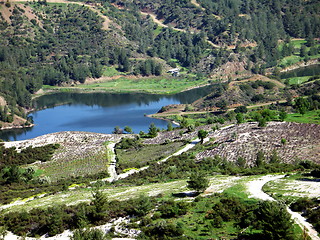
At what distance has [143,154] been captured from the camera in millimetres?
95625

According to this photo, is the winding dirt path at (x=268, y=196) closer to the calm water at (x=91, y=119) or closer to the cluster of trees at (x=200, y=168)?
the cluster of trees at (x=200, y=168)

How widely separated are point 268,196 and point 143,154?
48750 mm

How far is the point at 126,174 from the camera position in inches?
3206

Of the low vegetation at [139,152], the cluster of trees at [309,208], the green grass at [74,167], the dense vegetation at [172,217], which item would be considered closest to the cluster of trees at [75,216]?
the dense vegetation at [172,217]

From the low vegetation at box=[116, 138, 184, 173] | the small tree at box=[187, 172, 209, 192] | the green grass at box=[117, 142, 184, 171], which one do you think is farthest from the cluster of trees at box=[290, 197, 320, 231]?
the green grass at box=[117, 142, 184, 171]

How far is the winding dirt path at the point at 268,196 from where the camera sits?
129 ft

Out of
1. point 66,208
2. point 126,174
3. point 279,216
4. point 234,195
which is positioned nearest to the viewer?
point 279,216

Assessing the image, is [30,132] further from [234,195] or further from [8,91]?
[234,195]

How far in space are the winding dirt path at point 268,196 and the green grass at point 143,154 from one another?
32289 millimetres

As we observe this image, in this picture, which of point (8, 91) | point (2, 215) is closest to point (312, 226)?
point (2, 215)

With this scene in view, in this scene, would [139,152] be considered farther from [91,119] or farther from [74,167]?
[91,119]

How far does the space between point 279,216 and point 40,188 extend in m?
47.8

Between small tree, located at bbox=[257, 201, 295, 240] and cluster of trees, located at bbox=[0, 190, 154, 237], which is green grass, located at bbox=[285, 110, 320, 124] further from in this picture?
small tree, located at bbox=[257, 201, 295, 240]

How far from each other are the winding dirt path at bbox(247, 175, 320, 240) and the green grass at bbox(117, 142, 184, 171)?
1271 inches
